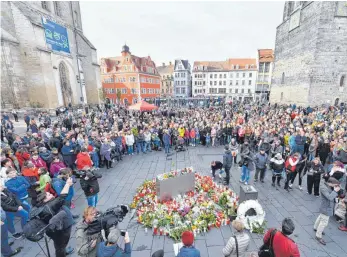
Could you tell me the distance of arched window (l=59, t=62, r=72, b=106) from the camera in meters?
25.4

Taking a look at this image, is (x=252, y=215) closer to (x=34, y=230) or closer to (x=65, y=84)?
(x=34, y=230)

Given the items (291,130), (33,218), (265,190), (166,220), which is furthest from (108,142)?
(291,130)

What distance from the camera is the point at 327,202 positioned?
4.41 metres

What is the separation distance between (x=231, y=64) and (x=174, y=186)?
50.0 meters

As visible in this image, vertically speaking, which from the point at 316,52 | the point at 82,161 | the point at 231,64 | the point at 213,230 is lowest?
the point at 213,230

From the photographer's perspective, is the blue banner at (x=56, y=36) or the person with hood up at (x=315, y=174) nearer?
the person with hood up at (x=315, y=174)

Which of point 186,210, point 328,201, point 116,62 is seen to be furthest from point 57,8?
point 328,201

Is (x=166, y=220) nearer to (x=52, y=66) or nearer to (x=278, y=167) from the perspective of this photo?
(x=278, y=167)

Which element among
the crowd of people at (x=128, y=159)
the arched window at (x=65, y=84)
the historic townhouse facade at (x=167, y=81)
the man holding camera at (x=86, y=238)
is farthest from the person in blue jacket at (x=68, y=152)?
the historic townhouse facade at (x=167, y=81)

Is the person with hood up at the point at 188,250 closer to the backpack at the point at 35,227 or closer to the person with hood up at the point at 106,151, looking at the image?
the backpack at the point at 35,227

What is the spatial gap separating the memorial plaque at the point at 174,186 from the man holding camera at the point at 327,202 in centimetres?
373

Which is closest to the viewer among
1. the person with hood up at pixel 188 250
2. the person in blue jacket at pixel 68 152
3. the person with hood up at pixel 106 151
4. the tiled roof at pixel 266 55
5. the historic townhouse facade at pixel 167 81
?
the person with hood up at pixel 188 250

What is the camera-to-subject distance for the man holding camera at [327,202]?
4395mm

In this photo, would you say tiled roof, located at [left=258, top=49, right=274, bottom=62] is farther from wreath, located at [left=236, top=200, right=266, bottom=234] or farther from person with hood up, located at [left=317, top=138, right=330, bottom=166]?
wreath, located at [left=236, top=200, right=266, bottom=234]
